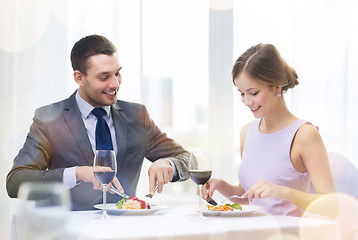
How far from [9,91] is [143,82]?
2.92 ft

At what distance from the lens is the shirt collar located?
2.33 m

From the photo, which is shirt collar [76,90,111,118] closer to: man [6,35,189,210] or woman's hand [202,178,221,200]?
man [6,35,189,210]

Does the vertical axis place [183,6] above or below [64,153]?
above

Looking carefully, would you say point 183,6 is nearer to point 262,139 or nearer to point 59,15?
point 59,15

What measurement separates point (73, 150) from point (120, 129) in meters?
0.27

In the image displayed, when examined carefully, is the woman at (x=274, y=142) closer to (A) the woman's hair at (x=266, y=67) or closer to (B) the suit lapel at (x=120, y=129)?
(A) the woman's hair at (x=266, y=67)

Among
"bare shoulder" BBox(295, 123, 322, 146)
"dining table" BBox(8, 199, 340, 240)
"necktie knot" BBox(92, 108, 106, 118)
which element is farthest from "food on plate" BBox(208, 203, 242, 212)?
"necktie knot" BBox(92, 108, 106, 118)

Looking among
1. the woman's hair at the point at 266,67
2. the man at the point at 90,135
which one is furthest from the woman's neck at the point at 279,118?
the man at the point at 90,135

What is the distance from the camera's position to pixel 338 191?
74.9 inches

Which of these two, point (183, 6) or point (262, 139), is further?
point (183, 6)

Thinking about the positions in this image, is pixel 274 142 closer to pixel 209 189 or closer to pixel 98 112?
pixel 209 189

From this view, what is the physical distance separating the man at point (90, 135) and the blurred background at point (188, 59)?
59cm

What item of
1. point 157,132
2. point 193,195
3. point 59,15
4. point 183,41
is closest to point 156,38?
point 183,41

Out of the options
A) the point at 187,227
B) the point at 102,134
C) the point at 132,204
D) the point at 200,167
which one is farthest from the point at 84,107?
the point at 187,227
